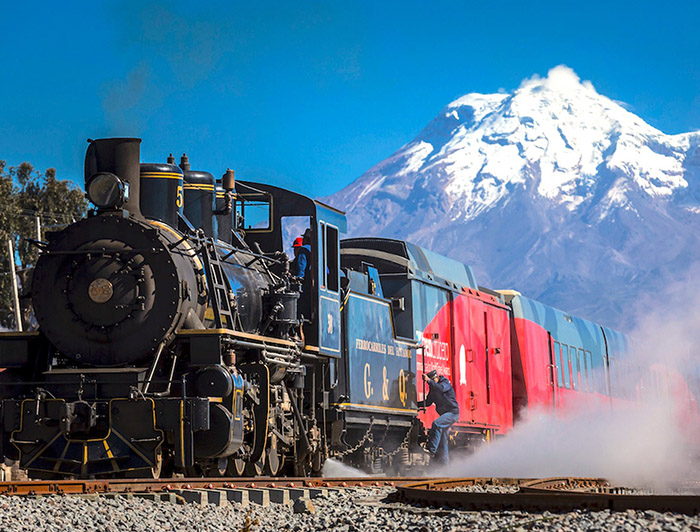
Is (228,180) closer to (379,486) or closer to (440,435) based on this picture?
(379,486)

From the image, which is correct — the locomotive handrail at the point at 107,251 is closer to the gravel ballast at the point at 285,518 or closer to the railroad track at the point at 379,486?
the railroad track at the point at 379,486

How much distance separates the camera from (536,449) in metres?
18.5

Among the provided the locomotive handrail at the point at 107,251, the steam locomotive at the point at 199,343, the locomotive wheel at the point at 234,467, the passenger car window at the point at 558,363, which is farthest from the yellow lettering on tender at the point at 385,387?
the passenger car window at the point at 558,363

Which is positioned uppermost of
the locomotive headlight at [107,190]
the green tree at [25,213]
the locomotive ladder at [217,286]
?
the green tree at [25,213]

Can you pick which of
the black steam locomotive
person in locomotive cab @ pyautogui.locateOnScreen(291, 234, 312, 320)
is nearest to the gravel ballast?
the black steam locomotive

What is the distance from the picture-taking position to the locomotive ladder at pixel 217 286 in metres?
10.7

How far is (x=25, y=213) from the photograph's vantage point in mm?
36938

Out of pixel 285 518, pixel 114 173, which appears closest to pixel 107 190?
pixel 114 173

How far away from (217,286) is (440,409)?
5.83 metres

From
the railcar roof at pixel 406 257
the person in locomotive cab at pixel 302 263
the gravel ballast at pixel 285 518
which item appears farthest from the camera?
the railcar roof at pixel 406 257

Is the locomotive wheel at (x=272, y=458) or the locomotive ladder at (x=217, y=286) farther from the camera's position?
the locomotive wheel at (x=272, y=458)

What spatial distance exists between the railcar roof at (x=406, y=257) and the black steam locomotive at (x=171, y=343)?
2434 millimetres

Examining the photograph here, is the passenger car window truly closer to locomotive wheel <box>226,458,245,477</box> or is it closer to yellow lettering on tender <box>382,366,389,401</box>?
yellow lettering on tender <box>382,366,389,401</box>

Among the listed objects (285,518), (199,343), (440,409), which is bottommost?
(285,518)
